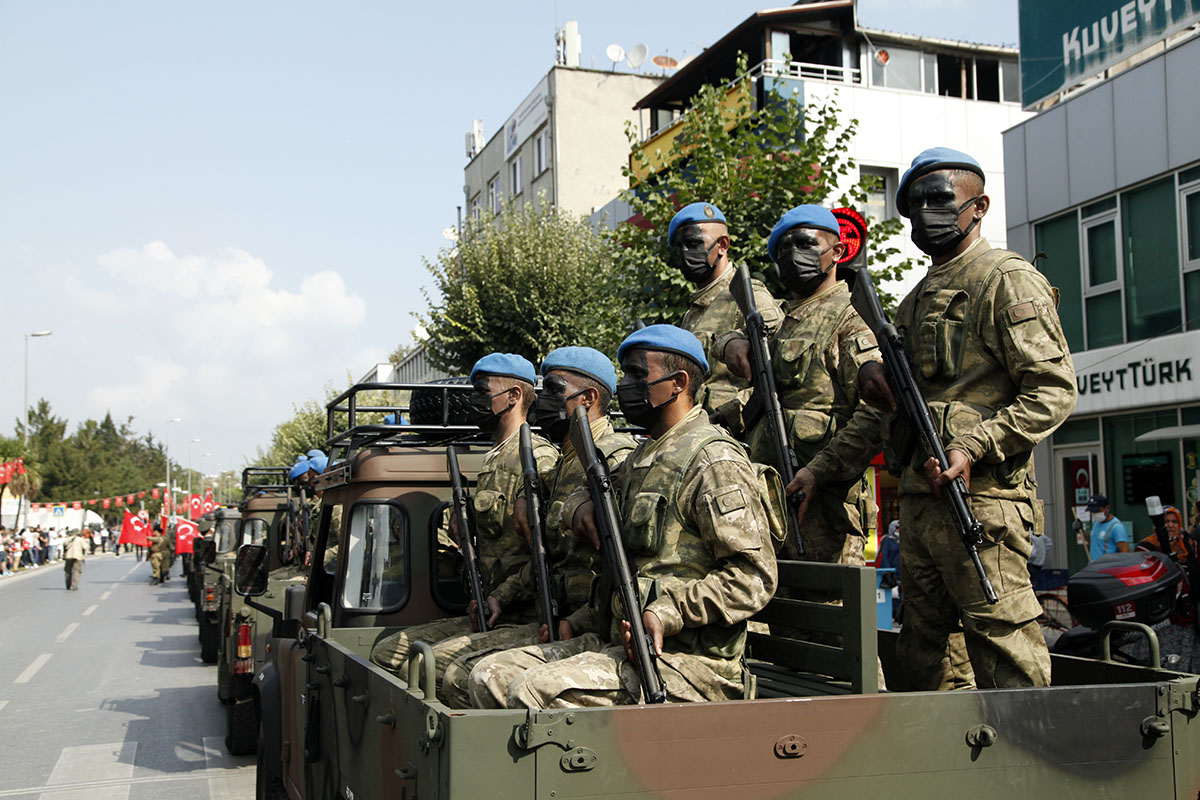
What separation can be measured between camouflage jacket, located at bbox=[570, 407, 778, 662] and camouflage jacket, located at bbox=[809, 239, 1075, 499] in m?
0.78

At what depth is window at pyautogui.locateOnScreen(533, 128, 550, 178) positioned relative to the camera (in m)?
38.7

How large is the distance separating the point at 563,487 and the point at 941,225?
172 centimetres

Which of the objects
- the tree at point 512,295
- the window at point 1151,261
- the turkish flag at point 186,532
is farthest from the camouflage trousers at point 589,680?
the turkish flag at point 186,532

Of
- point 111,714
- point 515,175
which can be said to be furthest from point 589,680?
point 515,175

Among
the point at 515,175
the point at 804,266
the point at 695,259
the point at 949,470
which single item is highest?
the point at 515,175

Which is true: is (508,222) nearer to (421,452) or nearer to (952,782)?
(421,452)

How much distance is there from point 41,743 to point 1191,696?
9316 millimetres

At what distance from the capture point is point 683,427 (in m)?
3.87

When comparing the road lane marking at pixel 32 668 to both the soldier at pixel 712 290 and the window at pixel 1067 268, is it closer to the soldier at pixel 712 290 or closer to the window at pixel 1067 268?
the soldier at pixel 712 290

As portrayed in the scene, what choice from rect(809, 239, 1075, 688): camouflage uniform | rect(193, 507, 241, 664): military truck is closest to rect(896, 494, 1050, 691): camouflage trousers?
rect(809, 239, 1075, 688): camouflage uniform

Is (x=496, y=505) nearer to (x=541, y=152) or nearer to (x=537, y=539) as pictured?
(x=537, y=539)

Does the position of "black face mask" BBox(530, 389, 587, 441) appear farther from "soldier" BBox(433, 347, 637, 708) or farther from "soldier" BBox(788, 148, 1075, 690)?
"soldier" BBox(788, 148, 1075, 690)

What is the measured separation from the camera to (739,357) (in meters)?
4.99

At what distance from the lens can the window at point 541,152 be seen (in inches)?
1523
